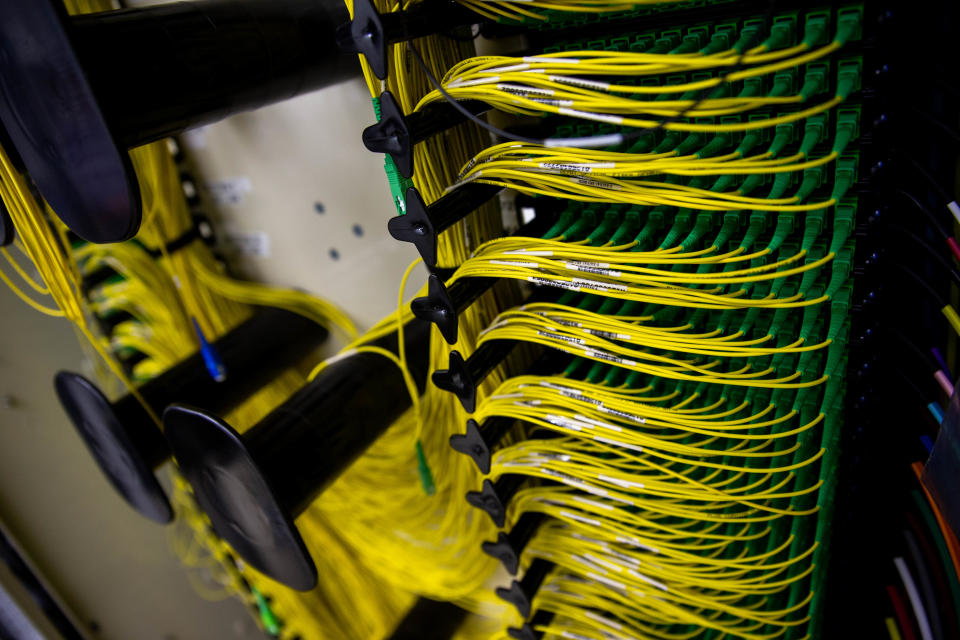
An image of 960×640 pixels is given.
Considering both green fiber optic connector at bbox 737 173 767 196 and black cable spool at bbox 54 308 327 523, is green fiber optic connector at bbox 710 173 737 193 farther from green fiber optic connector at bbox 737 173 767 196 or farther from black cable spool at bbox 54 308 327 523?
black cable spool at bbox 54 308 327 523

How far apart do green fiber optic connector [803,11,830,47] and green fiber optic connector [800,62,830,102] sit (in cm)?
3

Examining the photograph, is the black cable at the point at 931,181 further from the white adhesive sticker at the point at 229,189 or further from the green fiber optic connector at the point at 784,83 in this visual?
the white adhesive sticker at the point at 229,189

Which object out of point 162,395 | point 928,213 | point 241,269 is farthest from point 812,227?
point 241,269

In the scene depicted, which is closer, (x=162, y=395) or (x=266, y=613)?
(x=162, y=395)

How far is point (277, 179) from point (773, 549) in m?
1.11

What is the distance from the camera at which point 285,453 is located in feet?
2.86

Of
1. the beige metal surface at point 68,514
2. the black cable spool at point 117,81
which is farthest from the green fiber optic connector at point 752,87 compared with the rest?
the beige metal surface at point 68,514

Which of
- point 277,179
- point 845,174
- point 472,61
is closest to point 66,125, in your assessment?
point 472,61

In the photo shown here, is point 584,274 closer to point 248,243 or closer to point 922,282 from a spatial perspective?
point 922,282

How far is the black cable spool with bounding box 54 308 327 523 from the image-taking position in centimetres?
105

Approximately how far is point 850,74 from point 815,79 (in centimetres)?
3

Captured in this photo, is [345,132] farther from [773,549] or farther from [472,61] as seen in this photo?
[773,549]

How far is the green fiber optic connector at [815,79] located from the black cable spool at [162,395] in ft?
3.52

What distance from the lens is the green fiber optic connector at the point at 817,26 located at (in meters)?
0.54
